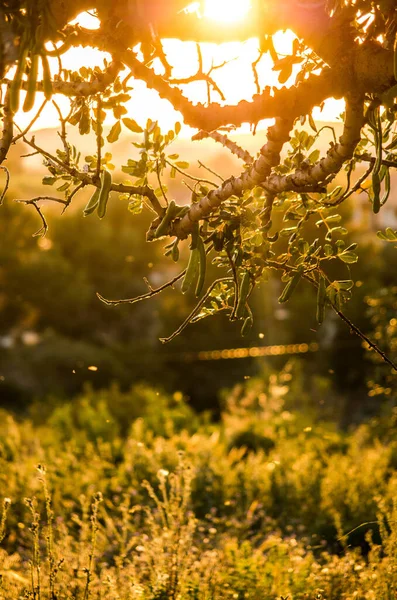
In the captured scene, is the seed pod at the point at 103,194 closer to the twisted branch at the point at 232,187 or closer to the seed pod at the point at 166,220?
the seed pod at the point at 166,220

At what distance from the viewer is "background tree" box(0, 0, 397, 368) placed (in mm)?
2082

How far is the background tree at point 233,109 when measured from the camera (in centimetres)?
208

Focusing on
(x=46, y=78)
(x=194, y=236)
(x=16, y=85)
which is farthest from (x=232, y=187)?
(x=16, y=85)

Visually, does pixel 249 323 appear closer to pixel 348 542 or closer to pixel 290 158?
pixel 290 158

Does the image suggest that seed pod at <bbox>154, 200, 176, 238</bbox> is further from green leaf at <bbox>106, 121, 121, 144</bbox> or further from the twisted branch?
green leaf at <bbox>106, 121, 121, 144</bbox>

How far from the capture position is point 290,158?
2969 mm

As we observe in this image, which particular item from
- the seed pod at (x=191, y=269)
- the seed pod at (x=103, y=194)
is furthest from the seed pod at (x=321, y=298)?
the seed pod at (x=103, y=194)

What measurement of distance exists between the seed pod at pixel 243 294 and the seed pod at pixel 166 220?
13.8 inches

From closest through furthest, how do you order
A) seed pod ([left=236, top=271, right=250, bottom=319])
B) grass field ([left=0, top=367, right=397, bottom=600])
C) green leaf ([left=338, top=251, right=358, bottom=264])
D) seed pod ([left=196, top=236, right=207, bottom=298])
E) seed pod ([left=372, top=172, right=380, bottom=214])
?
seed pod ([left=372, top=172, right=380, bottom=214]) → seed pod ([left=196, top=236, right=207, bottom=298]) → seed pod ([left=236, top=271, right=250, bottom=319]) → green leaf ([left=338, top=251, right=358, bottom=264]) → grass field ([left=0, top=367, right=397, bottom=600])

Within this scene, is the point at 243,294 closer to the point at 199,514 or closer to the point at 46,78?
the point at 46,78

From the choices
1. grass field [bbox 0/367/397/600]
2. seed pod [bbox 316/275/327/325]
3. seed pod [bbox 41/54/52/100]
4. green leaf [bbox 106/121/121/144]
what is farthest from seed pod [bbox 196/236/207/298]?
grass field [bbox 0/367/397/600]

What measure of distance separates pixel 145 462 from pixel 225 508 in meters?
1.15

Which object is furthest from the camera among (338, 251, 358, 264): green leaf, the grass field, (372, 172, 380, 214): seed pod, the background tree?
the grass field

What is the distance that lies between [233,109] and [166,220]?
46 cm
